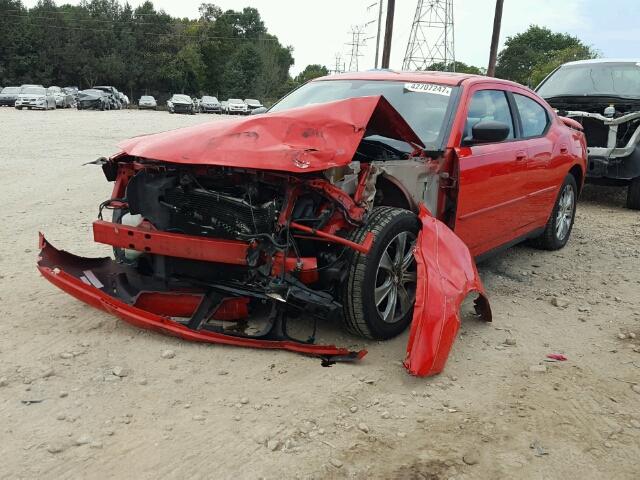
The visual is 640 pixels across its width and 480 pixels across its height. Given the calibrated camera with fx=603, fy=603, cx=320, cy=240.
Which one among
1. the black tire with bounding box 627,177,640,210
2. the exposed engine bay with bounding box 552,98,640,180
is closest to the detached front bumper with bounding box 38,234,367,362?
the exposed engine bay with bounding box 552,98,640,180

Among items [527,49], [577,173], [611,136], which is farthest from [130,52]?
[577,173]

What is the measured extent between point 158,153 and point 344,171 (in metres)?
1.08

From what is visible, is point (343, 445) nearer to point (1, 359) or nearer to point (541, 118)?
point (1, 359)

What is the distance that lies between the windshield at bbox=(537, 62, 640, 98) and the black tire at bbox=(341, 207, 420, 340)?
693cm

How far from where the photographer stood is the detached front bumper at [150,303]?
134 inches

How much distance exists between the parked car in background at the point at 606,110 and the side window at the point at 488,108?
430cm

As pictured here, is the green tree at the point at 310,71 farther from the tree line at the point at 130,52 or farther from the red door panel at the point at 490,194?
the red door panel at the point at 490,194

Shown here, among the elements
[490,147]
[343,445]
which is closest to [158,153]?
[343,445]

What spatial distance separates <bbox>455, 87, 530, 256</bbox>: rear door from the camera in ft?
14.2

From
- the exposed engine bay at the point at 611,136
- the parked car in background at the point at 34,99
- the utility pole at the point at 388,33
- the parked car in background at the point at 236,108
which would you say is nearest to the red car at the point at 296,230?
the exposed engine bay at the point at 611,136

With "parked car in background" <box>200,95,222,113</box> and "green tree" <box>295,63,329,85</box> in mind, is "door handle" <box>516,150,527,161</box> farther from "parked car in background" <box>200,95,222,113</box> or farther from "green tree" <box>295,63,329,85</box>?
"green tree" <box>295,63,329,85</box>

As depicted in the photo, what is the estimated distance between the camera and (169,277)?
12.5 ft

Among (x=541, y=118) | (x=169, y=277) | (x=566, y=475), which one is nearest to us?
(x=566, y=475)

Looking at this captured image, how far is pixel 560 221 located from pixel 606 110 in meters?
3.50
